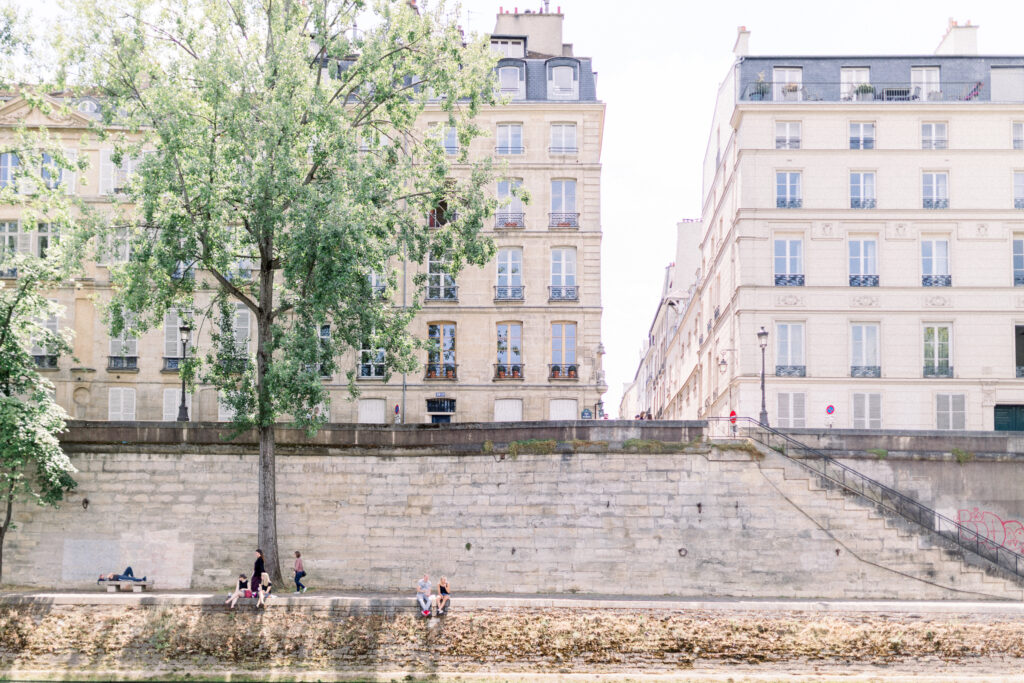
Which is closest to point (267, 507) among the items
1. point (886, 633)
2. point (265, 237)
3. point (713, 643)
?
point (265, 237)

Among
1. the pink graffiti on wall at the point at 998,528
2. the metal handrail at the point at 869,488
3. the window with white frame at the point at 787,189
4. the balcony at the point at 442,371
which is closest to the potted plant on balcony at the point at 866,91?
the window with white frame at the point at 787,189

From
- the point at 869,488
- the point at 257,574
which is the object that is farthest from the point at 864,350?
the point at 257,574

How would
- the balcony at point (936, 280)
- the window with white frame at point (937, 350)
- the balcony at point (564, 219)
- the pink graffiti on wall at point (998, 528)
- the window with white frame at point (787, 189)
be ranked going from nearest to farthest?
1. the pink graffiti on wall at point (998, 528)
2. the window with white frame at point (937, 350)
3. the balcony at point (936, 280)
4. the window with white frame at point (787, 189)
5. the balcony at point (564, 219)

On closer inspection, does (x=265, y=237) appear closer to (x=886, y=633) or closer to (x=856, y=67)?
(x=886, y=633)

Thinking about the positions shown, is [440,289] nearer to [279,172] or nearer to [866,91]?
[279,172]

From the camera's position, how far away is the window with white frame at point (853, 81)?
38.2 metres

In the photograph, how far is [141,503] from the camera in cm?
2964

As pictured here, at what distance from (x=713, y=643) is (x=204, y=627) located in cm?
1042

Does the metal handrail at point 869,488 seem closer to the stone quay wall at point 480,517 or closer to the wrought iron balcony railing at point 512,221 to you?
the stone quay wall at point 480,517

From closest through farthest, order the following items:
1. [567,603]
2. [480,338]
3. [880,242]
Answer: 1. [567,603]
2. [880,242]
3. [480,338]

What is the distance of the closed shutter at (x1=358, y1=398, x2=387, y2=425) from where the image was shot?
38.1 meters

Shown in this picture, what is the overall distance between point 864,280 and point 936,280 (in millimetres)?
2177

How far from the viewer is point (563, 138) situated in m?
38.6

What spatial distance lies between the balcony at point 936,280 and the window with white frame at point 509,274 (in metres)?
12.4
